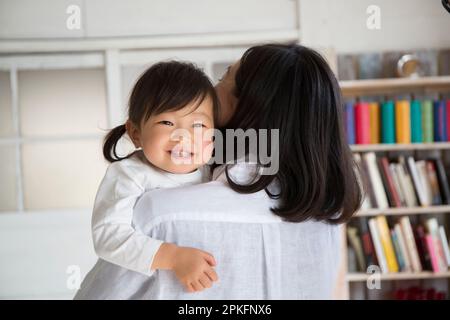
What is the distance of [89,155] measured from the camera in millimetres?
2277

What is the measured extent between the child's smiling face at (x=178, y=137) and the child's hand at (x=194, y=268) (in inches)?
4.9

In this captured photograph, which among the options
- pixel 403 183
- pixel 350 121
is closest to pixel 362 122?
pixel 350 121

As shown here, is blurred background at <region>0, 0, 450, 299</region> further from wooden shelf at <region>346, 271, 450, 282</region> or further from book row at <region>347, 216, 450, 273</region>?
wooden shelf at <region>346, 271, 450, 282</region>

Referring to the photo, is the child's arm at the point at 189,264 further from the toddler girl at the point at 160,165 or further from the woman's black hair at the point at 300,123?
the woman's black hair at the point at 300,123

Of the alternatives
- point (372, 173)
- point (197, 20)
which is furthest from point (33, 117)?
point (372, 173)

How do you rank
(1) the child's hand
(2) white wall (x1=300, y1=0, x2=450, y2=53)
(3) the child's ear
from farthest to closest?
(2) white wall (x1=300, y1=0, x2=450, y2=53) → (3) the child's ear → (1) the child's hand

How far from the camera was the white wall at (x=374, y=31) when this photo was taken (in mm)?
2156

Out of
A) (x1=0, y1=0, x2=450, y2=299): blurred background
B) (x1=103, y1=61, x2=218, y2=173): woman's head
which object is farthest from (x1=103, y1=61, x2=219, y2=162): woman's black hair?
(x1=0, y1=0, x2=450, y2=299): blurred background

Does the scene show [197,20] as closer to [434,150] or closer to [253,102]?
[434,150]

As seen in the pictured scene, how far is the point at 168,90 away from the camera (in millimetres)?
765

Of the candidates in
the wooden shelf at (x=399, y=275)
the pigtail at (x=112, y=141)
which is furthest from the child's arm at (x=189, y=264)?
the wooden shelf at (x=399, y=275)

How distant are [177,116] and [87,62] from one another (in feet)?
5.24

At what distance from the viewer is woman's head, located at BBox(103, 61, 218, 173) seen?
2.50 feet

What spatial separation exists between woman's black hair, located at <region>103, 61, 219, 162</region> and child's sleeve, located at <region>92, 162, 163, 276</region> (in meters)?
0.09
